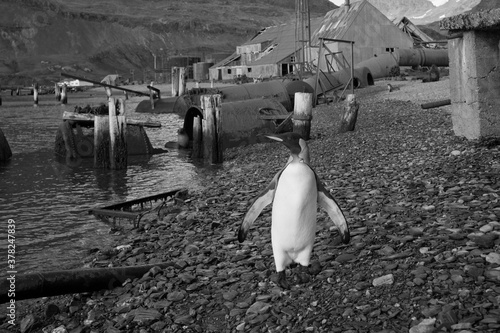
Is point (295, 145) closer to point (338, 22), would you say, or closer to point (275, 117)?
point (275, 117)

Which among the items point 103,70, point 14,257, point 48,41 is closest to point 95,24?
point 48,41

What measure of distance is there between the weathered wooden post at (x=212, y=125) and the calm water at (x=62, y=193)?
2.66 ft

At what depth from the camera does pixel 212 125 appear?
52.1ft

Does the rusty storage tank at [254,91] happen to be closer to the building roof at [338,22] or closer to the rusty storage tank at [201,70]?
the building roof at [338,22]

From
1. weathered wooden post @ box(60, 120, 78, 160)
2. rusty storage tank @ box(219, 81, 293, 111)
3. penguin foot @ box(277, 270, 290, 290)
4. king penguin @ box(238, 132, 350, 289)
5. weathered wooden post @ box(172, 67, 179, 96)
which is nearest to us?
penguin foot @ box(277, 270, 290, 290)

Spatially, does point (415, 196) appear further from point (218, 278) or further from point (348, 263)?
point (218, 278)

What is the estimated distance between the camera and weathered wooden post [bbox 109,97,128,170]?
15.9 m

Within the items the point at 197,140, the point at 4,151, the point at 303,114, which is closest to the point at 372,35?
the point at 197,140

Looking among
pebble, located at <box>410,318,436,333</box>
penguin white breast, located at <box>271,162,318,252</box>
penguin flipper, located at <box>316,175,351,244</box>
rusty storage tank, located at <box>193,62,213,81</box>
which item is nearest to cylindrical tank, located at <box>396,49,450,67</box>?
Result: penguin flipper, located at <box>316,175,351,244</box>

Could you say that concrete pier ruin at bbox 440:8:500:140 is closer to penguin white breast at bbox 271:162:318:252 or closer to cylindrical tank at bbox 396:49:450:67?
penguin white breast at bbox 271:162:318:252

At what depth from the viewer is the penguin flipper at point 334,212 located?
5.30m

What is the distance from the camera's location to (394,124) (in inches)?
593

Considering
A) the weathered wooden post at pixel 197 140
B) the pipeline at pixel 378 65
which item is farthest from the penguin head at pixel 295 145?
the pipeline at pixel 378 65

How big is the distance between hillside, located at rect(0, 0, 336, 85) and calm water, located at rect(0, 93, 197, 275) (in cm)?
8097
